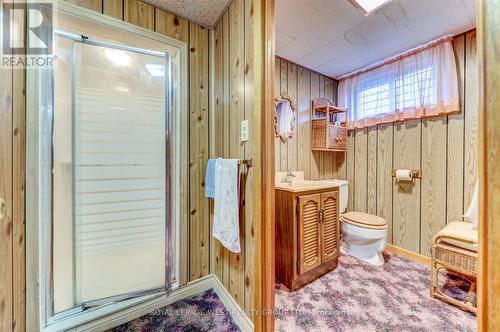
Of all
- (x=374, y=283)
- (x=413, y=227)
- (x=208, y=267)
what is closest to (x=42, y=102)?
(x=208, y=267)

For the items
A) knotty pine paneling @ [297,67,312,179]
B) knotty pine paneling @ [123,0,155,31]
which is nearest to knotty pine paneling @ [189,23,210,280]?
knotty pine paneling @ [123,0,155,31]

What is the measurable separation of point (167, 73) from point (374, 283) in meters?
2.45

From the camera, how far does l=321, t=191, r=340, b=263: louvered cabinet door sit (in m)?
1.82

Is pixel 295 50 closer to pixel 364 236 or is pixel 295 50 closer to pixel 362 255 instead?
pixel 364 236

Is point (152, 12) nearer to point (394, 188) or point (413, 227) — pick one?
point (394, 188)

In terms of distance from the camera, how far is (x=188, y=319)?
1378 mm

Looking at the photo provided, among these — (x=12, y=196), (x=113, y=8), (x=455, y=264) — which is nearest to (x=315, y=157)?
(x=455, y=264)

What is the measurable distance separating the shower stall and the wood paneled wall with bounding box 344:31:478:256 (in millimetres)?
2326

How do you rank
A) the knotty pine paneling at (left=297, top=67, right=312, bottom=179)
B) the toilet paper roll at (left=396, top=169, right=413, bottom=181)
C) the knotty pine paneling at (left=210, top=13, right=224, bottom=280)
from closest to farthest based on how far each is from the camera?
the knotty pine paneling at (left=210, top=13, right=224, bottom=280)
the toilet paper roll at (left=396, top=169, right=413, bottom=181)
the knotty pine paneling at (left=297, top=67, right=312, bottom=179)

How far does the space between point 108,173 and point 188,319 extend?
1.15m

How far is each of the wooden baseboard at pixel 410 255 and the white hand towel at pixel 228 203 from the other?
2.08 metres

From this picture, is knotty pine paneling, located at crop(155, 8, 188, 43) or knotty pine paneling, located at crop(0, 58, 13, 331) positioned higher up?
knotty pine paneling, located at crop(155, 8, 188, 43)

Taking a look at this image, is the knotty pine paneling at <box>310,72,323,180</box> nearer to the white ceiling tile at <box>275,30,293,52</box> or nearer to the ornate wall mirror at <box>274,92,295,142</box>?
the ornate wall mirror at <box>274,92,295,142</box>

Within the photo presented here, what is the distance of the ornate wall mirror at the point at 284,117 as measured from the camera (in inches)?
88.7
